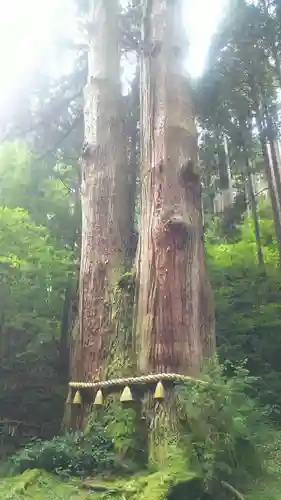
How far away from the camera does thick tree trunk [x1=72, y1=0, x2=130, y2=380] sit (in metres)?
5.86

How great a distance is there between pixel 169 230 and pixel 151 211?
0.34 metres

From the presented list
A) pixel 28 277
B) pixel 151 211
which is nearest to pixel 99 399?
pixel 151 211

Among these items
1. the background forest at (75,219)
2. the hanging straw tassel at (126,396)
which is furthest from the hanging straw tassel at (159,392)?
the background forest at (75,219)

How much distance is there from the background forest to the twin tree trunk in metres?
0.43

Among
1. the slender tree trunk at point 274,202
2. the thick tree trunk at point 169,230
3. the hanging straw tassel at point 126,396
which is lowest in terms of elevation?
the hanging straw tassel at point 126,396

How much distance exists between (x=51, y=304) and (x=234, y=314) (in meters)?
2.78

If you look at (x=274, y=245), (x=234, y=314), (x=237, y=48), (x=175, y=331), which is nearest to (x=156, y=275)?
(x=175, y=331)

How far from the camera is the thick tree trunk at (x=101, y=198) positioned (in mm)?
A: 5855

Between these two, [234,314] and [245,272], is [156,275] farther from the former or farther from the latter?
[245,272]

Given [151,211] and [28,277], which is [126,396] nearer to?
[151,211]

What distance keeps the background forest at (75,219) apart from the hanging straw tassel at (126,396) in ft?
6.22

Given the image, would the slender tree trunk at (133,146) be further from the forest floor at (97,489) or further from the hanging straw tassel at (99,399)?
the forest floor at (97,489)

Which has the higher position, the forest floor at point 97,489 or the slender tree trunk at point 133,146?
the slender tree trunk at point 133,146

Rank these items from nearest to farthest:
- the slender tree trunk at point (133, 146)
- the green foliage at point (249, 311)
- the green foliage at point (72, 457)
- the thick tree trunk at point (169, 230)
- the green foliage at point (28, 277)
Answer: the green foliage at point (72, 457) < the thick tree trunk at point (169, 230) < the slender tree trunk at point (133, 146) < the green foliage at point (28, 277) < the green foliage at point (249, 311)
